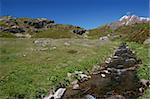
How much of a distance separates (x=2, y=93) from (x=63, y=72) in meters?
8.27

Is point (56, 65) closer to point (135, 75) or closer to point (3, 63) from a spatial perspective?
point (3, 63)

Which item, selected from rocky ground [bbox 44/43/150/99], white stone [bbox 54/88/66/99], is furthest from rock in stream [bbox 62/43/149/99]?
white stone [bbox 54/88/66/99]

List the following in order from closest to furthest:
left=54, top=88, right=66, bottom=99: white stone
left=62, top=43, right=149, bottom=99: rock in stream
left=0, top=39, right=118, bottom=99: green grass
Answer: left=54, top=88, right=66, bottom=99: white stone
left=62, top=43, right=149, bottom=99: rock in stream
left=0, top=39, right=118, bottom=99: green grass

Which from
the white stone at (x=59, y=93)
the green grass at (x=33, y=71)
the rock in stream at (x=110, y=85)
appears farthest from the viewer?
the green grass at (x=33, y=71)

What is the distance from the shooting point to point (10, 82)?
28.8 m

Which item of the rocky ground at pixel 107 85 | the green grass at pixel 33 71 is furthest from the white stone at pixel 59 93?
the green grass at pixel 33 71

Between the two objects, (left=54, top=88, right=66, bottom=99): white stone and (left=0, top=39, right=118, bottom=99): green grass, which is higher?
(left=0, top=39, right=118, bottom=99): green grass

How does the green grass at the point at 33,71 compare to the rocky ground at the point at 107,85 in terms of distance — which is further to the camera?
the green grass at the point at 33,71

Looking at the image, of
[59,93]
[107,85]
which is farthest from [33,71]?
[59,93]

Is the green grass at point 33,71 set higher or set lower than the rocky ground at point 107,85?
higher

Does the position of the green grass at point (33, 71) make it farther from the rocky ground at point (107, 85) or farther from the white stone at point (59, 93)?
the rocky ground at point (107, 85)

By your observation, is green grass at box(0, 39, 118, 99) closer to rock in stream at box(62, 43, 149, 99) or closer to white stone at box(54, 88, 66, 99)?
white stone at box(54, 88, 66, 99)

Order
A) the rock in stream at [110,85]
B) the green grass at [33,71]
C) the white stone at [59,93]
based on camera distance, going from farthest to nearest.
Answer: the green grass at [33,71] < the rock in stream at [110,85] < the white stone at [59,93]

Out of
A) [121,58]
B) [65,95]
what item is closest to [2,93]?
[65,95]
